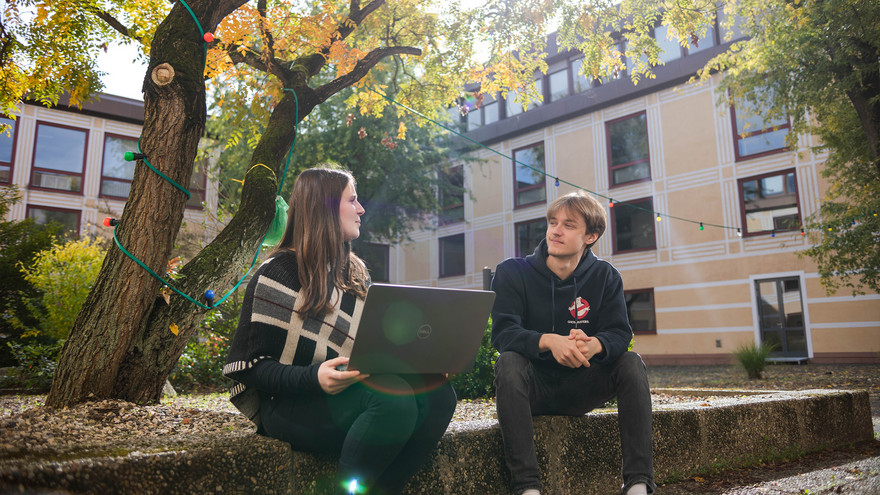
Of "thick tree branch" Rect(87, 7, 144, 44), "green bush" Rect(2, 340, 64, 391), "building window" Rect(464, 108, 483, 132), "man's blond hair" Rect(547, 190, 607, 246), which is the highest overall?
"building window" Rect(464, 108, 483, 132)

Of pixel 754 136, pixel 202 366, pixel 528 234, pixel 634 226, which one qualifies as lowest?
pixel 202 366

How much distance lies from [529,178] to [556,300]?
1703 centimetres

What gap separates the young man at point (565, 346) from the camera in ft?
7.57

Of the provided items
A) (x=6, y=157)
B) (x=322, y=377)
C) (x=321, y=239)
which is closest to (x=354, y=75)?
(x=321, y=239)

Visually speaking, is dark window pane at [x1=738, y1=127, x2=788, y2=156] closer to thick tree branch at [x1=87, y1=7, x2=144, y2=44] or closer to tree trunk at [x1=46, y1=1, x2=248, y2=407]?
thick tree branch at [x1=87, y1=7, x2=144, y2=44]

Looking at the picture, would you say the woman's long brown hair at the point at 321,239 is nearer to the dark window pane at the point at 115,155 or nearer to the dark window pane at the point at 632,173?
the dark window pane at the point at 632,173

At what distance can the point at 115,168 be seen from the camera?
17.7 m

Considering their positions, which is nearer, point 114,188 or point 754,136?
point 754,136

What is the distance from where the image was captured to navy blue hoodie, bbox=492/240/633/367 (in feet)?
8.55

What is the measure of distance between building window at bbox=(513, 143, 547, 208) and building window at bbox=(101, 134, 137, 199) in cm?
1179

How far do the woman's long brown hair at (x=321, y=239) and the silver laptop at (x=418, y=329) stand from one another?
0.32 meters

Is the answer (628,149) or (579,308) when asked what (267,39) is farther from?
(628,149)

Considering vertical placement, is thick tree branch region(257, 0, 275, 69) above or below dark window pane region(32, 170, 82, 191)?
below

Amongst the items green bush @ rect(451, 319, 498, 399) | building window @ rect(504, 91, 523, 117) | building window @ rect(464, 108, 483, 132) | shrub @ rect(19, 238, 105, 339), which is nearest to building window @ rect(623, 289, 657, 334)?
building window @ rect(504, 91, 523, 117)
